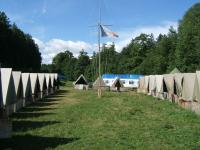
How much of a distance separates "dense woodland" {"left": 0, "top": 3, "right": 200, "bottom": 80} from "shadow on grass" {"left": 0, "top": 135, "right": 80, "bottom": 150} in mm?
63878

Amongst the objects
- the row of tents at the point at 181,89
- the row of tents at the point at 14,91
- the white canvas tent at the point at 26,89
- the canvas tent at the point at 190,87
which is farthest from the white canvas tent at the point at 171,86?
the white canvas tent at the point at 26,89

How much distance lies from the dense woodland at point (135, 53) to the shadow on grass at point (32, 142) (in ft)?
210

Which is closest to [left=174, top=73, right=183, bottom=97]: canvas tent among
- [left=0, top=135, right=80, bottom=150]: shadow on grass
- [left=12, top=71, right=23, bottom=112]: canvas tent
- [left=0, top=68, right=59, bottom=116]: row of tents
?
[left=0, top=68, right=59, bottom=116]: row of tents

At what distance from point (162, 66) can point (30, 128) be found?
94.1m

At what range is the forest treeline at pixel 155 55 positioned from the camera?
291 ft

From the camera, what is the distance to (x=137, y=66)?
138625mm

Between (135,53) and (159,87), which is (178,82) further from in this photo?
(135,53)

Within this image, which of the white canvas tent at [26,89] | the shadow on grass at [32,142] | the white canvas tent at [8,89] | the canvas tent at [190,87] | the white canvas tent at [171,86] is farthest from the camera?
the white canvas tent at [171,86]

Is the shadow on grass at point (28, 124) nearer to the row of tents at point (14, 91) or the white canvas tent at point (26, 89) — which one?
the row of tents at point (14, 91)

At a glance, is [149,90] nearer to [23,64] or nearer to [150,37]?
[23,64]

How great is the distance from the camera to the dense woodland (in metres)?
88.4

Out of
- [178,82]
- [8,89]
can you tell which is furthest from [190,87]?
[8,89]

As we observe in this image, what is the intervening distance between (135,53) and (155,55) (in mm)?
20381

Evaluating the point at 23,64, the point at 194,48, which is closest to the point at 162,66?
the point at 194,48
